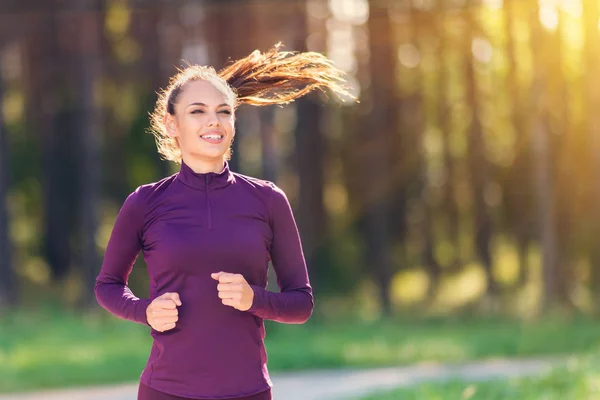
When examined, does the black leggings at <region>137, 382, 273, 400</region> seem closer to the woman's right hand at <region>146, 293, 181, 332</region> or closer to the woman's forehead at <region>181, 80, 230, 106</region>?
the woman's right hand at <region>146, 293, 181, 332</region>

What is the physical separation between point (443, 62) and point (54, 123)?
29.8 ft

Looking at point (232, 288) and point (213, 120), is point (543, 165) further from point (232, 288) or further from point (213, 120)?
point (232, 288)

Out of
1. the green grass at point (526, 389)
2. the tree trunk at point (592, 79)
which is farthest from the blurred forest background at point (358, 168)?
the green grass at point (526, 389)

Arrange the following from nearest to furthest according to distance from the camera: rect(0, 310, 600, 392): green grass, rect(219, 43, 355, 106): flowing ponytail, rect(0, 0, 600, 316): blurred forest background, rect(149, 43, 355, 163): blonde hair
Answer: rect(149, 43, 355, 163): blonde hair
rect(219, 43, 355, 106): flowing ponytail
rect(0, 310, 600, 392): green grass
rect(0, 0, 600, 316): blurred forest background

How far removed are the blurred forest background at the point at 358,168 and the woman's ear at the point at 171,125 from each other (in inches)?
381

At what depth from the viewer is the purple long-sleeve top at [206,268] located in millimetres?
3531

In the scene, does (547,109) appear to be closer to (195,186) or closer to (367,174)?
(367,174)

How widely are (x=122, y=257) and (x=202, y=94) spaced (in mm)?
611

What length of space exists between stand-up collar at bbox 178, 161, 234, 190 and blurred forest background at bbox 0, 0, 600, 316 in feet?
46.6

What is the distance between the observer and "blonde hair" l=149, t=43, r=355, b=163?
12.7ft

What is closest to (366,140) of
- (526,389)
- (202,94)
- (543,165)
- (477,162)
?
(477,162)

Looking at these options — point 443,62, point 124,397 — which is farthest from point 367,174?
point 124,397

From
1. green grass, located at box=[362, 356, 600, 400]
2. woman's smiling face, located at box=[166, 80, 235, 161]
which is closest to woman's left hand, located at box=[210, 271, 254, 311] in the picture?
woman's smiling face, located at box=[166, 80, 235, 161]

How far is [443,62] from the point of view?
26.2 m
